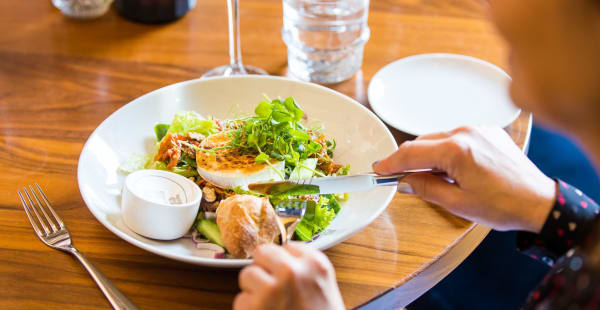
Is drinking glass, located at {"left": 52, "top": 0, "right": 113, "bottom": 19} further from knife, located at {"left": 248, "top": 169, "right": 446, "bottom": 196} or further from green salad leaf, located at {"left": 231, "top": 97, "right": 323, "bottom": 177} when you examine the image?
knife, located at {"left": 248, "top": 169, "right": 446, "bottom": 196}

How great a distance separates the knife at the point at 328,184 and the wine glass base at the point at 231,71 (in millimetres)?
691

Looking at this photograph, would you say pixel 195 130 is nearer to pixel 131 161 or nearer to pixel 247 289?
pixel 131 161

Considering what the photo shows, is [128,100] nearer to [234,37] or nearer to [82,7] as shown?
[234,37]

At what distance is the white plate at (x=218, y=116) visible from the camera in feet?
3.84

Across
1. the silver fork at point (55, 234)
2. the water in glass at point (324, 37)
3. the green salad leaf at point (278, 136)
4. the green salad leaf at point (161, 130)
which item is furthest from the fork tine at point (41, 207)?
the water in glass at point (324, 37)

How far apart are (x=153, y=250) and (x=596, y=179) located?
62.0 inches

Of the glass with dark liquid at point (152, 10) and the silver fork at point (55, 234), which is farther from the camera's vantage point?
the glass with dark liquid at point (152, 10)

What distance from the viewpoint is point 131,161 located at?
1397 mm

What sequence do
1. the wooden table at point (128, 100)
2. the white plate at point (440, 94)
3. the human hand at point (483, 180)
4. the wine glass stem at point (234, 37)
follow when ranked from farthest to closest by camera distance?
1. the wine glass stem at point (234, 37)
2. the white plate at point (440, 94)
3. the wooden table at point (128, 100)
4. the human hand at point (483, 180)

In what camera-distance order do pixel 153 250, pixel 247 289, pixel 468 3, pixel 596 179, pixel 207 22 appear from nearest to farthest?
pixel 247 289 → pixel 153 250 → pixel 596 179 → pixel 207 22 → pixel 468 3

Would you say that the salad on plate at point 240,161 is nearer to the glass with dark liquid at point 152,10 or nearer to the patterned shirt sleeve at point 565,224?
the patterned shirt sleeve at point 565,224

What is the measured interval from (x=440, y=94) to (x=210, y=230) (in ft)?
3.11

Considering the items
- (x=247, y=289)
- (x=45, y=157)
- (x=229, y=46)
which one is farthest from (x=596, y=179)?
(x=45, y=157)

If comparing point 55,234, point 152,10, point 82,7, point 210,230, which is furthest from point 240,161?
point 82,7
